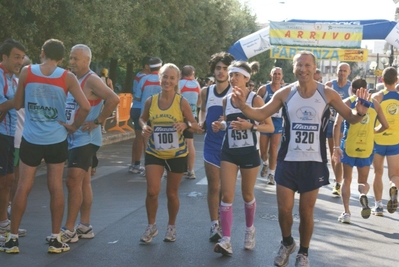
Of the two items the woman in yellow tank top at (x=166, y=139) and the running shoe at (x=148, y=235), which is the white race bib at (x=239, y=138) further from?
the running shoe at (x=148, y=235)

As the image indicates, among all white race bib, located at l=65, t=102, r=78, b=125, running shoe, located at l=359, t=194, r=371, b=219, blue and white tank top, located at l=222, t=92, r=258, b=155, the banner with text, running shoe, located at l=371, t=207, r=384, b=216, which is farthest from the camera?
the banner with text

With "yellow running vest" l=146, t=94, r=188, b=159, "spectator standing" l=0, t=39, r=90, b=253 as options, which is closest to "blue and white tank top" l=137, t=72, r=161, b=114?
"yellow running vest" l=146, t=94, r=188, b=159

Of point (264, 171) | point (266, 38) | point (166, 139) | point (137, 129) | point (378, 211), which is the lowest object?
point (378, 211)

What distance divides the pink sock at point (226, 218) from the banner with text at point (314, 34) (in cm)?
1858

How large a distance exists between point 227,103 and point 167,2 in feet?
69.7

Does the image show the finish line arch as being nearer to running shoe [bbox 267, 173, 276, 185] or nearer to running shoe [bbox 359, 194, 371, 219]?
running shoe [bbox 267, 173, 276, 185]

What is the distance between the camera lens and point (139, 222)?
30.1ft

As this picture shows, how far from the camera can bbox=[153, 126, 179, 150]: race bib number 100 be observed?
7856 millimetres

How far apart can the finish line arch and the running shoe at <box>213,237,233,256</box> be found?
16.4 metres

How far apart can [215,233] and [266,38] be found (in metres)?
17.1

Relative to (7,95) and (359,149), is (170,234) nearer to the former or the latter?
(7,95)

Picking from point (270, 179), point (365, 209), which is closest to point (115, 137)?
point (270, 179)

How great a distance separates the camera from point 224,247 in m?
7.32

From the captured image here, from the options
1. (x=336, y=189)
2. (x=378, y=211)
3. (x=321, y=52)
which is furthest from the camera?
(x=321, y=52)
